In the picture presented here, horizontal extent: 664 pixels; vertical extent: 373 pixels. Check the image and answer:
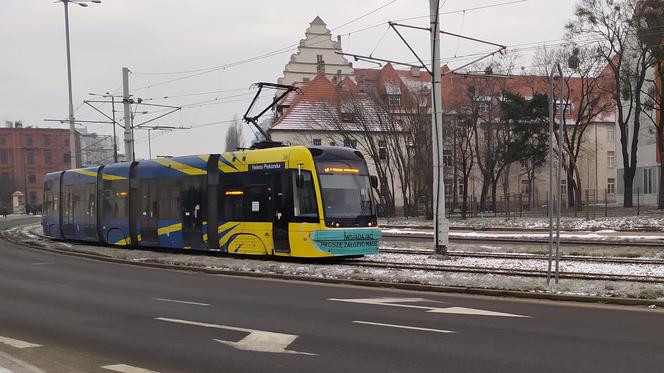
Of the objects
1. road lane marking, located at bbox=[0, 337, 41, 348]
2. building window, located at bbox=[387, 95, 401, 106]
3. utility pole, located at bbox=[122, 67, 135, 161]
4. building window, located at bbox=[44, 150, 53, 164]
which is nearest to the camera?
road lane marking, located at bbox=[0, 337, 41, 348]

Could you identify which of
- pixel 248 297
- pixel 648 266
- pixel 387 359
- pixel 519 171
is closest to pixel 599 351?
pixel 387 359

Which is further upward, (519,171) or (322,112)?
(322,112)

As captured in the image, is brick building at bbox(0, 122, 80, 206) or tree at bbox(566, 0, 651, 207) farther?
brick building at bbox(0, 122, 80, 206)

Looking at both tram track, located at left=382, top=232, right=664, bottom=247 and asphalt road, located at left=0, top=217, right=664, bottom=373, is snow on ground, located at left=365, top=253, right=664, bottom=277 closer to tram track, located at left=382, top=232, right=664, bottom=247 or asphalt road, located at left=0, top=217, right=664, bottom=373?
asphalt road, located at left=0, top=217, right=664, bottom=373

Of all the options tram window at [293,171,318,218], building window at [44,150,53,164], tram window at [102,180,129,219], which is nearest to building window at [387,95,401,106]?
tram window at [102,180,129,219]

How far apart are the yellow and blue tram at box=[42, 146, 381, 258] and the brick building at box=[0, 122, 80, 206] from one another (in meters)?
97.6

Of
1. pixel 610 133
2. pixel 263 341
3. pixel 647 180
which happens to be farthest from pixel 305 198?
pixel 610 133

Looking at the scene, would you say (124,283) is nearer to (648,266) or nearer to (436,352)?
(436,352)

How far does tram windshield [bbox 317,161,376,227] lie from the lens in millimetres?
17812

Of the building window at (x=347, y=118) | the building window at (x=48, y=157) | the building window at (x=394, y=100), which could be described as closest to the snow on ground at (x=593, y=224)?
the building window at (x=394, y=100)

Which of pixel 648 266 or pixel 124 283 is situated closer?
pixel 124 283

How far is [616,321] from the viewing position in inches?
368

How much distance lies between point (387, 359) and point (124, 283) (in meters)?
9.34

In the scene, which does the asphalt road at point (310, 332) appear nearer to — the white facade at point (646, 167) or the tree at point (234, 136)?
the white facade at point (646, 167)
